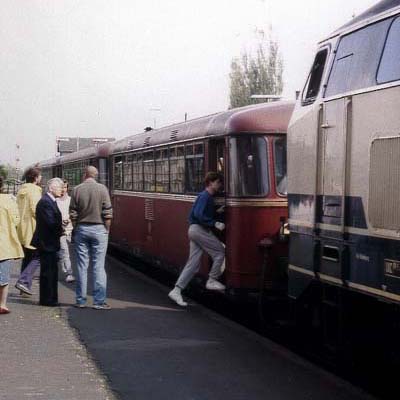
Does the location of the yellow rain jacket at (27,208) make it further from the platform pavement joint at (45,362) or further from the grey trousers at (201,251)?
the grey trousers at (201,251)

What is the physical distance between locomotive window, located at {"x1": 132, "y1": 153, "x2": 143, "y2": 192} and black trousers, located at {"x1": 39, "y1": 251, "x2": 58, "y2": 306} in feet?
18.1

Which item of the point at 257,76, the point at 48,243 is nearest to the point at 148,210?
the point at 48,243

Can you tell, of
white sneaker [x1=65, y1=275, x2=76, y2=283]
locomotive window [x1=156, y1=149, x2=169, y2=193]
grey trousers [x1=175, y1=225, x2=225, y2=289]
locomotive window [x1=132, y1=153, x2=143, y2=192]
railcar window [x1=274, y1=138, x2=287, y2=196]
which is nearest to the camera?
railcar window [x1=274, y1=138, x2=287, y2=196]

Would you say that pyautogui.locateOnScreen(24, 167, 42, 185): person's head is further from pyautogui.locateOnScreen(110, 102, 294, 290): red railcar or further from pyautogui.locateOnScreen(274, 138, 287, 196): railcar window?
pyautogui.locateOnScreen(274, 138, 287, 196): railcar window

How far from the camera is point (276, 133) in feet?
40.5

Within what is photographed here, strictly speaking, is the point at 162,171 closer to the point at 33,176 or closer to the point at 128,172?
the point at 33,176

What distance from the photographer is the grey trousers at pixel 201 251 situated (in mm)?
12711

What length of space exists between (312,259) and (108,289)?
722 centimetres

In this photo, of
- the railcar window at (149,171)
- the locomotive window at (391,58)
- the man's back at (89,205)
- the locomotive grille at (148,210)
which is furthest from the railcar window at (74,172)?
the locomotive window at (391,58)

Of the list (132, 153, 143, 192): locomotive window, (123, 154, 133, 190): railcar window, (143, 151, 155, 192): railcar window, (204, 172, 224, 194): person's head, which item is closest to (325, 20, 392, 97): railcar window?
(204, 172, 224, 194): person's head

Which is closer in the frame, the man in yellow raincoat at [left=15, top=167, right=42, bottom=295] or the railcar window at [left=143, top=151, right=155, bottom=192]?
the man in yellow raincoat at [left=15, top=167, right=42, bottom=295]

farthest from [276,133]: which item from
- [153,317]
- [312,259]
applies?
[312,259]

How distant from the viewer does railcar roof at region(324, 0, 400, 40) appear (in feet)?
24.5

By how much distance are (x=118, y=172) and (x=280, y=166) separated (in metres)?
9.57
